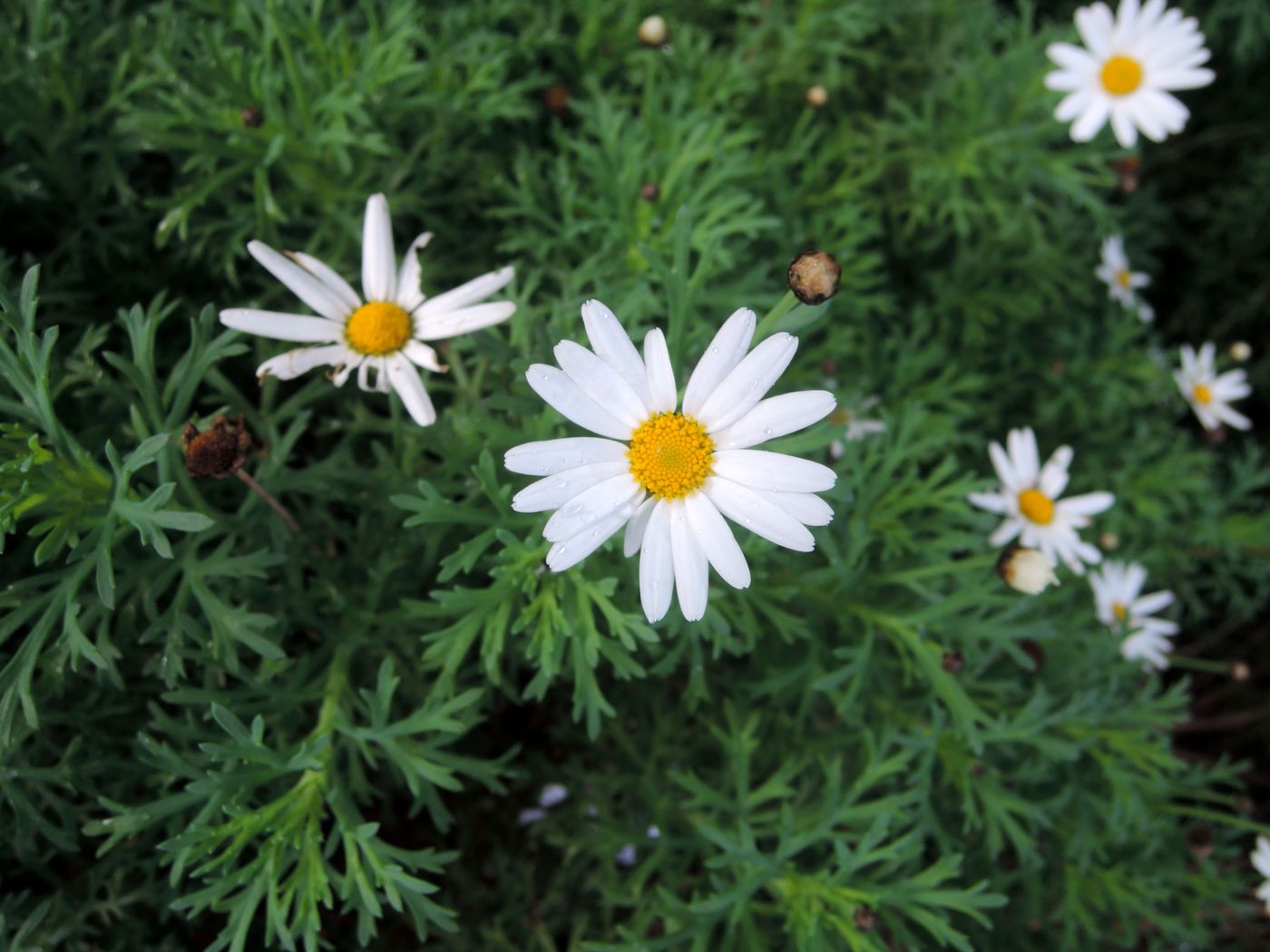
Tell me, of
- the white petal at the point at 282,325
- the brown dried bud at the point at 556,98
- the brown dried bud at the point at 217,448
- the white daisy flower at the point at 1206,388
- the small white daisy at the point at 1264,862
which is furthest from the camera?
the white daisy flower at the point at 1206,388

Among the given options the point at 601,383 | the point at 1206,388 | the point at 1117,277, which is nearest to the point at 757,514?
the point at 601,383

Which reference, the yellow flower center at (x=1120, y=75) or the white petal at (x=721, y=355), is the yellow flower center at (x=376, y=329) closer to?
the white petal at (x=721, y=355)

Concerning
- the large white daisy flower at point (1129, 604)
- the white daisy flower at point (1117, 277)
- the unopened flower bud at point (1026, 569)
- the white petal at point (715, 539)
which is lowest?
the large white daisy flower at point (1129, 604)

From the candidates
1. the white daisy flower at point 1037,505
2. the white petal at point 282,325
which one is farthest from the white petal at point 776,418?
the white daisy flower at point 1037,505

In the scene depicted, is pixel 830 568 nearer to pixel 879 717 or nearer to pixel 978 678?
pixel 879 717

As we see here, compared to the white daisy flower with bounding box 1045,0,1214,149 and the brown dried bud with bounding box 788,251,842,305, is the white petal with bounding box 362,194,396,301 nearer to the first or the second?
the brown dried bud with bounding box 788,251,842,305

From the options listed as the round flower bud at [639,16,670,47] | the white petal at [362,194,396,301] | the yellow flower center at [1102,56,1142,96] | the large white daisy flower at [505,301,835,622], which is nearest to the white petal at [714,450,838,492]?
the large white daisy flower at [505,301,835,622]

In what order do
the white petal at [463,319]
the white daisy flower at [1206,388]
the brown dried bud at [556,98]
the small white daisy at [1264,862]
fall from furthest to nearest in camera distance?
the white daisy flower at [1206,388] < the brown dried bud at [556,98] < the small white daisy at [1264,862] < the white petal at [463,319]
